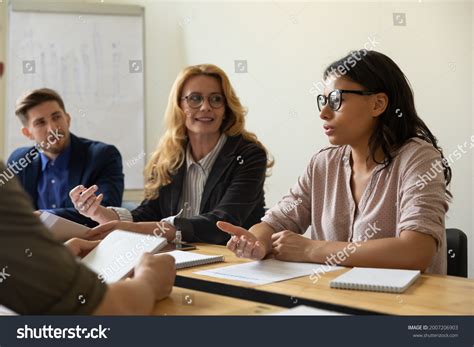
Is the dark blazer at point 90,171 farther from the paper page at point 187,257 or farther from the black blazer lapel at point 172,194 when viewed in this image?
the paper page at point 187,257

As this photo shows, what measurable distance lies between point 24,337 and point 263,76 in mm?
2749

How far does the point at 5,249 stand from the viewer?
73 centimetres

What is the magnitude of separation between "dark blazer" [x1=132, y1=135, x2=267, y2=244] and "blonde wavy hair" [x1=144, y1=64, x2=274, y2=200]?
4cm

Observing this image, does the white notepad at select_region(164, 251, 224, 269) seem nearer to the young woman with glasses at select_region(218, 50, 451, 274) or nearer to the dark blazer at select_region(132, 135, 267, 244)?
the young woman with glasses at select_region(218, 50, 451, 274)

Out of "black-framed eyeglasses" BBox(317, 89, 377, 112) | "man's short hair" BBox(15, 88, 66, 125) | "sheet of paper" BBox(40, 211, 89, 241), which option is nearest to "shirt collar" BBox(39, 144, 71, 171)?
"man's short hair" BBox(15, 88, 66, 125)

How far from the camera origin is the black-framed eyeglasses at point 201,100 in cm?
242

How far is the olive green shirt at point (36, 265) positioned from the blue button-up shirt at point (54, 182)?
6.79 ft

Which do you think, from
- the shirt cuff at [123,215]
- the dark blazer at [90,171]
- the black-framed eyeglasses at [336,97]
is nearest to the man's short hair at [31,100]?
the dark blazer at [90,171]

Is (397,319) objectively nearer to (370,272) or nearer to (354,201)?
(370,272)

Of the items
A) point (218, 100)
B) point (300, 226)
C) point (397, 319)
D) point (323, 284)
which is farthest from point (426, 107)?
point (397, 319)

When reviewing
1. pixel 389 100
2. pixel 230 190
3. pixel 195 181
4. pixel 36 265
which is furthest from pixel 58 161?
pixel 36 265

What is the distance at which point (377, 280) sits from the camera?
3.79ft

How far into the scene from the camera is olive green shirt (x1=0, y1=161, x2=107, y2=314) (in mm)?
723

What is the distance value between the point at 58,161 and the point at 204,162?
3.01 ft
